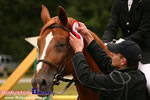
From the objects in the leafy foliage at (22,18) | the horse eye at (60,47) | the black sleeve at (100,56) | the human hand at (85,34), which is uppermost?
the human hand at (85,34)

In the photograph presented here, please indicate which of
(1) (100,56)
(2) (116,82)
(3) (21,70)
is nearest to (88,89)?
(1) (100,56)

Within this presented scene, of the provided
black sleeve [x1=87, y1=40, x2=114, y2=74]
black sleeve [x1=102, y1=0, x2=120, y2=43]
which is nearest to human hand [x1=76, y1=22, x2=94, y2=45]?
black sleeve [x1=87, y1=40, x2=114, y2=74]

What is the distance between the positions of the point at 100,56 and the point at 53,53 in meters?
0.50

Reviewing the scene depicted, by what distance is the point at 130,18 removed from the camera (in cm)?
379

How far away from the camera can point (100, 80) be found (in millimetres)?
2848

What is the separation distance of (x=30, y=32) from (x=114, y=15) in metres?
25.9

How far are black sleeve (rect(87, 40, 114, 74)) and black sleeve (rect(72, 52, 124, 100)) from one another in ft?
1.02

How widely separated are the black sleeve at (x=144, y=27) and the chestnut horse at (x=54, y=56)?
0.62 m

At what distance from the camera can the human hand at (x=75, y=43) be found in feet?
10.2

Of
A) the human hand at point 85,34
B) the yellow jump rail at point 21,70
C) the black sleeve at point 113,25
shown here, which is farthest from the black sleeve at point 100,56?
the yellow jump rail at point 21,70

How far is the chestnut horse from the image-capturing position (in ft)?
9.97

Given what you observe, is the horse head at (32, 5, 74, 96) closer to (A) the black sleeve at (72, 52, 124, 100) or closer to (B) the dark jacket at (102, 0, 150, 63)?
(A) the black sleeve at (72, 52, 124, 100)

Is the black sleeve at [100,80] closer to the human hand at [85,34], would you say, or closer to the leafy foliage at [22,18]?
the human hand at [85,34]

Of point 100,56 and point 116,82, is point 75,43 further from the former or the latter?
point 116,82
